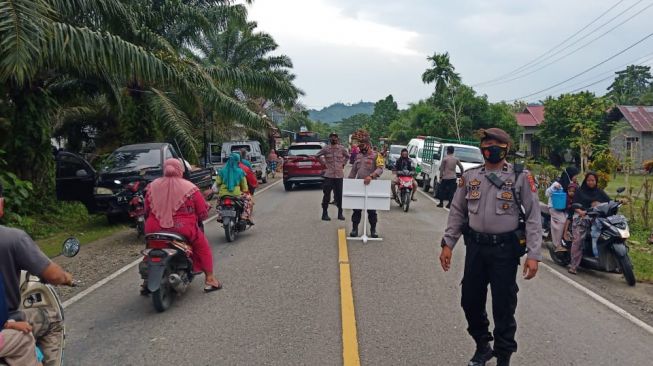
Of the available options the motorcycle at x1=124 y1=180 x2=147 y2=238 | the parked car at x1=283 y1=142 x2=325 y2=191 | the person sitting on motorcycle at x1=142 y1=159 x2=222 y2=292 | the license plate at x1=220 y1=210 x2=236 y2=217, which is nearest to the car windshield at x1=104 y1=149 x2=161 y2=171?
the motorcycle at x1=124 y1=180 x2=147 y2=238

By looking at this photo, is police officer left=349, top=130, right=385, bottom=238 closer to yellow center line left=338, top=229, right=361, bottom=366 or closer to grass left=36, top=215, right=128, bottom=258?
yellow center line left=338, top=229, right=361, bottom=366

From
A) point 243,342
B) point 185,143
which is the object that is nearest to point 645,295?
point 243,342

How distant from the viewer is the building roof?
52.4 metres

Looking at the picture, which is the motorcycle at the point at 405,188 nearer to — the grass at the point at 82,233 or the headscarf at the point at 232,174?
the headscarf at the point at 232,174

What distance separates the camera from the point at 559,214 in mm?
8750

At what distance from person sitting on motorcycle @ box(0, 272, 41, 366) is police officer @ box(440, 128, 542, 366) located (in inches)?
123

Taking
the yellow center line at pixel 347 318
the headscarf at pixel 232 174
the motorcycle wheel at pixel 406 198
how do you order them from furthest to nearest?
the motorcycle wheel at pixel 406 198 → the headscarf at pixel 232 174 → the yellow center line at pixel 347 318

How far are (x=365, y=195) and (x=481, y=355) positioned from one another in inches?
228

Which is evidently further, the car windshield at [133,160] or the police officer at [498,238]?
the car windshield at [133,160]

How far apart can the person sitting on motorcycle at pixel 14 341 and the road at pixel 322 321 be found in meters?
1.55

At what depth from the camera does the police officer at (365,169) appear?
10273mm

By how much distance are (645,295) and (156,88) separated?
14.6 m

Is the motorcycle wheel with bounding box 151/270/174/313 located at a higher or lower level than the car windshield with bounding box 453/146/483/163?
lower

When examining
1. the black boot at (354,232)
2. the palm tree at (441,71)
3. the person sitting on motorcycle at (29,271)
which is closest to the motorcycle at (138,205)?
the black boot at (354,232)
